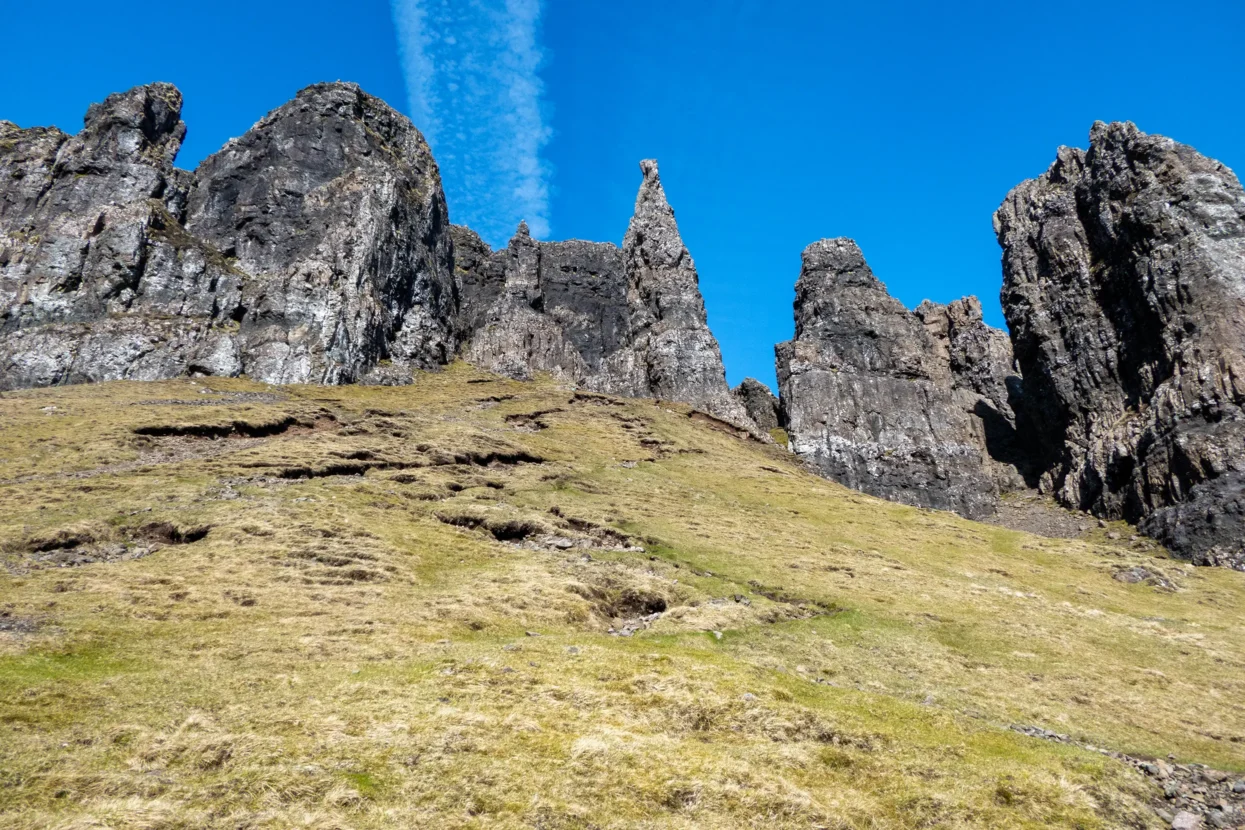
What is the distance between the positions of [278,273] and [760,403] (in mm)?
117383

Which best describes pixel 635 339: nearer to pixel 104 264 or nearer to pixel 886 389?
pixel 886 389

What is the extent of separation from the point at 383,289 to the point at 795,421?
100 m

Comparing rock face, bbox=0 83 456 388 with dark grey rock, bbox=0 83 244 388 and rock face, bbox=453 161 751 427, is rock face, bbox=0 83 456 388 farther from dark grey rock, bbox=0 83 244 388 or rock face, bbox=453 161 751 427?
rock face, bbox=453 161 751 427

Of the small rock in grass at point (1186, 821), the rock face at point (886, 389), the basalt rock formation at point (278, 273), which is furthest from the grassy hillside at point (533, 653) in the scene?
the rock face at point (886, 389)

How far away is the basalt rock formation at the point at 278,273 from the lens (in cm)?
13012

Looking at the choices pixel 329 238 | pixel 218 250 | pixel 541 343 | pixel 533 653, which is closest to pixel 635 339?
pixel 541 343

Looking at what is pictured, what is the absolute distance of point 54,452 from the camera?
6178 cm

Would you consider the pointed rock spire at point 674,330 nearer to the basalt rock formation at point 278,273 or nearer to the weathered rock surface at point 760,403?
the basalt rock formation at point 278,273

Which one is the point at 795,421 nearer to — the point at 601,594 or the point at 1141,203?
the point at 1141,203

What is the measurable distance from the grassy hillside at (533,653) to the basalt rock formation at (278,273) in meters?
62.2

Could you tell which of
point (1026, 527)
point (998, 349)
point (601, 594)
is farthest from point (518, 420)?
point (998, 349)

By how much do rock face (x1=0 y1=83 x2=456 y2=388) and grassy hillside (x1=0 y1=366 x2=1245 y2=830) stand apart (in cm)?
6199

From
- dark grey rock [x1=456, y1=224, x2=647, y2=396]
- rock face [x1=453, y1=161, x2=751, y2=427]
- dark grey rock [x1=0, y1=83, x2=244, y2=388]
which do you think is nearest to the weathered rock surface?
rock face [x1=453, y1=161, x2=751, y2=427]

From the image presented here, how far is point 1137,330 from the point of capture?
135 m
